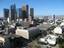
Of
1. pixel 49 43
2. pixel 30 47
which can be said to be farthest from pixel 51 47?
pixel 30 47

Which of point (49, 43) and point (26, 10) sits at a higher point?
point (26, 10)

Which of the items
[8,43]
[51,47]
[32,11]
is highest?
[32,11]

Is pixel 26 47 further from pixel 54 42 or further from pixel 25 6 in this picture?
pixel 25 6

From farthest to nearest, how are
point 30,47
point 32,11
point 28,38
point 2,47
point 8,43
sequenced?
point 32,11, point 28,38, point 30,47, point 8,43, point 2,47

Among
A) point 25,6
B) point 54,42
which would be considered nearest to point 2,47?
point 54,42

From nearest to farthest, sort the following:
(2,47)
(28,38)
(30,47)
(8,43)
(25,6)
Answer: (2,47) → (8,43) → (30,47) → (28,38) → (25,6)

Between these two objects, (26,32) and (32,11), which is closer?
(26,32)

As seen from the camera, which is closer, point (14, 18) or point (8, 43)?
point (8, 43)

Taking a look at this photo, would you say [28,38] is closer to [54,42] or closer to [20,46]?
[20,46]

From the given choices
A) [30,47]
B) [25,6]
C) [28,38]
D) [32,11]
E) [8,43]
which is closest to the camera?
[8,43]
